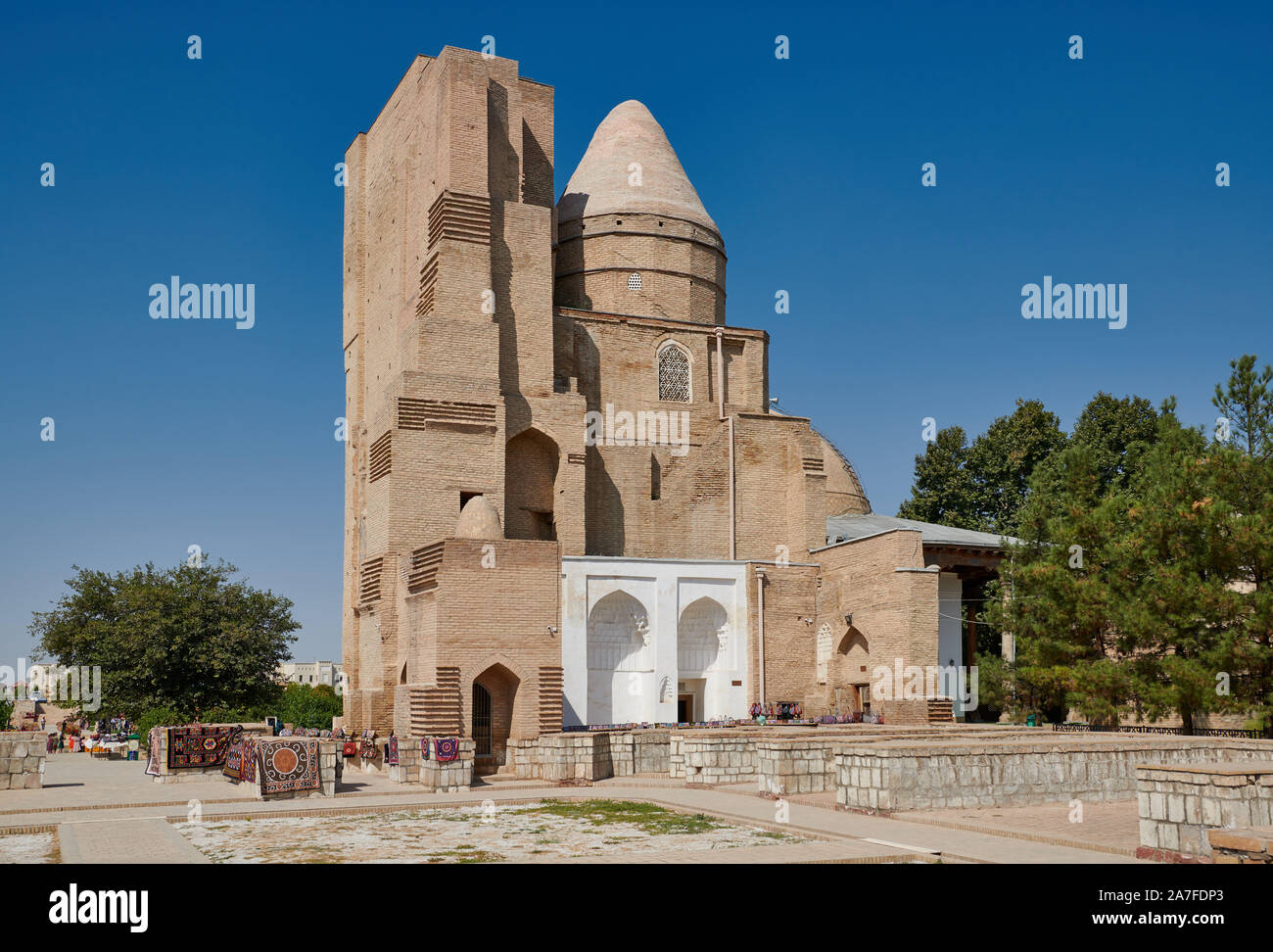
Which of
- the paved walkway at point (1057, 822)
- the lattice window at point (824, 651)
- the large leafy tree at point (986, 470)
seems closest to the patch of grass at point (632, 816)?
the paved walkway at point (1057, 822)

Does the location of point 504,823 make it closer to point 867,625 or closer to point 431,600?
point 431,600

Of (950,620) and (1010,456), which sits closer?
(950,620)

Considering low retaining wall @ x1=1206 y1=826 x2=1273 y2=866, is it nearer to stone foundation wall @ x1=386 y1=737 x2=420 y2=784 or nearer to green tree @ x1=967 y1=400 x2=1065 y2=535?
stone foundation wall @ x1=386 y1=737 x2=420 y2=784

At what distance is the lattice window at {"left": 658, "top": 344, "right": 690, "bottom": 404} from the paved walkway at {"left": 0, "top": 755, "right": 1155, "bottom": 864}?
14949mm

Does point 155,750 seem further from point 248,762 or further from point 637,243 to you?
point 637,243

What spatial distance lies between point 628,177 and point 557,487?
490 inches

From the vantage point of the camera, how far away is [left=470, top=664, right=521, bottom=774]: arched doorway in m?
22.3

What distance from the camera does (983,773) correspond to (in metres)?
14.9

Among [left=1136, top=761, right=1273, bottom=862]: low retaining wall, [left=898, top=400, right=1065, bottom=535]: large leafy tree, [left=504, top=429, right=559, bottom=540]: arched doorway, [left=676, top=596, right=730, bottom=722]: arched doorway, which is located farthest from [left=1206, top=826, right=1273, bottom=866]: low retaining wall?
[left=898, top=400, right=1065, bottom=535]: large leafy tree

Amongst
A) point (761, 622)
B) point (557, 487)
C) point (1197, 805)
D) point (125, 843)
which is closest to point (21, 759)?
point (125, 843)
